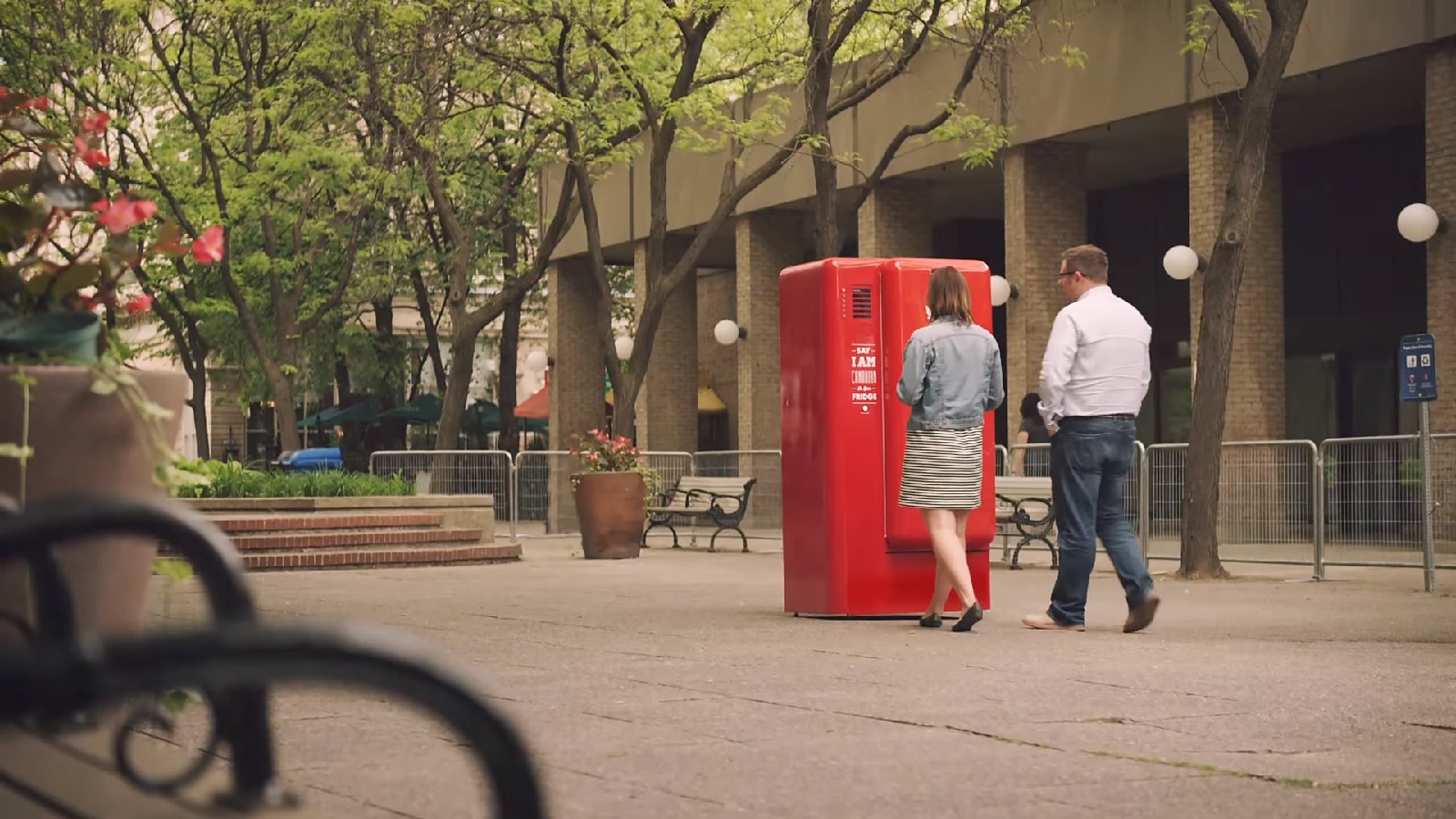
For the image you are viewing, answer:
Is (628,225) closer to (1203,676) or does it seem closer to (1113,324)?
(1113,324)

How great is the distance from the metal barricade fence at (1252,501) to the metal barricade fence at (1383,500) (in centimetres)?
18

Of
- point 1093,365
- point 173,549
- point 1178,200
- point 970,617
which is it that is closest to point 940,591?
point 970,617

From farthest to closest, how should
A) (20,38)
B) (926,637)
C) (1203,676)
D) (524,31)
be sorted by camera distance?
(20,38), (524,31), (926,637), (1203,676)

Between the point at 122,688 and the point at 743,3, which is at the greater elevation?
the point at 743,3

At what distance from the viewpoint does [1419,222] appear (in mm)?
22172

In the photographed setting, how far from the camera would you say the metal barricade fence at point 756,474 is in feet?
88.3

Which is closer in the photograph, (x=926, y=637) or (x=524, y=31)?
(x=926, y=637)

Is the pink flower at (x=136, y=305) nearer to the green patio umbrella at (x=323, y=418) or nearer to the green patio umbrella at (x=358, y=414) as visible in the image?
the green patio umbrella at (x=358, y=414)

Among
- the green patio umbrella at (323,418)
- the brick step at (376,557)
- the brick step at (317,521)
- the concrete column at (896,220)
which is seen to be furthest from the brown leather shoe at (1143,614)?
the green patio umbrella at (323,418)

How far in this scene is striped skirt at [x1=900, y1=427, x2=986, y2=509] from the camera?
11.6 m

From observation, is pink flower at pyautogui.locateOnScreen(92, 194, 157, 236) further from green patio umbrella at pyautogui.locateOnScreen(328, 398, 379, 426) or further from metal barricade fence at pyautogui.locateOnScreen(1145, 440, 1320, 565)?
green patio umbrella at pyautogui.locateOnScreen(328, 398, 379, 426)

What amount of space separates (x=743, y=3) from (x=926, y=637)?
45.8 ft

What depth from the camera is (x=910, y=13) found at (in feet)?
74.9

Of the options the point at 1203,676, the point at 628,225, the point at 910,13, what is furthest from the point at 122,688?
the point at 628,225
